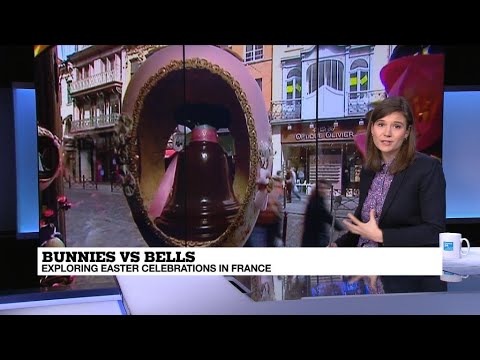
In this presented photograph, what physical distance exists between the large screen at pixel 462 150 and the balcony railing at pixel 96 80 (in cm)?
214

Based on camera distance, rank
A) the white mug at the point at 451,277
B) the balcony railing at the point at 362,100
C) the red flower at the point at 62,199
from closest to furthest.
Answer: the white mug at the point at 451,277
the balcony railing at the point at 362,100
the red flower at the point at 62,199

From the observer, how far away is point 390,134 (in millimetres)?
2492

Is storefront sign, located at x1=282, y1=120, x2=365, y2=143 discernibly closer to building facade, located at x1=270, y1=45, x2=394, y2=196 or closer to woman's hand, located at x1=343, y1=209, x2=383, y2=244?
building facade, located at x1=270, y1=45, x2=394, y2=196

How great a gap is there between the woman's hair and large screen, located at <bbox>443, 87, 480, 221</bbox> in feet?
1.54

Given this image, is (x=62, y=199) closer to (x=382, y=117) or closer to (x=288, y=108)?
(x=288, y=108)

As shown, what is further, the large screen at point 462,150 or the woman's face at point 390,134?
the large screen at point 462,150

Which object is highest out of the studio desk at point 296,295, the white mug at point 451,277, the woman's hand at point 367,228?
the woman's hand at point 367,228

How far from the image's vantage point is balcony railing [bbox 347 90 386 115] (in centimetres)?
250

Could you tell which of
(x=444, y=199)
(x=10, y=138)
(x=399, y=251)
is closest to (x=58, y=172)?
(x=10, y=138)

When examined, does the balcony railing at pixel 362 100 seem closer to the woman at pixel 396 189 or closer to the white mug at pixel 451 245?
the woman at pixel 396 189

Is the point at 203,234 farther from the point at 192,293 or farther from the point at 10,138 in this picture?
the point at 10,138

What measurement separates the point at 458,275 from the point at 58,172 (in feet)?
7.83

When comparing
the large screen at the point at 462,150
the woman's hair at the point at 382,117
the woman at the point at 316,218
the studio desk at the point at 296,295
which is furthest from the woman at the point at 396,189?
the large screen at the point at 462,150

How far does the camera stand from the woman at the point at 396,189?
2412 millimetres
